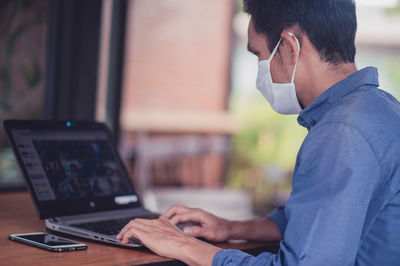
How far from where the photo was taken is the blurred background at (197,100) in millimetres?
2789

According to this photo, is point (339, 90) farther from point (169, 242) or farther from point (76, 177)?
point (76, 177)

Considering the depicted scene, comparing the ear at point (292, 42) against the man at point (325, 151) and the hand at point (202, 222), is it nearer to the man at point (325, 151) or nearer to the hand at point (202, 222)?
the man at point (325, 151)

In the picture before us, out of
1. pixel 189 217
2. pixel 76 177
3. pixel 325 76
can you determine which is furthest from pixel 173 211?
pixel 325 76

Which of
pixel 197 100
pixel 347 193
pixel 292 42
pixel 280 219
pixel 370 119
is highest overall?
pixel 292 42

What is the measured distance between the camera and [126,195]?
63.1 inches

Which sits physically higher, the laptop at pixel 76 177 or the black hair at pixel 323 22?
the black hair at pixel 323 22

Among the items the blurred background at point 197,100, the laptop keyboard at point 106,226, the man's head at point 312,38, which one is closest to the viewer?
the man's head at point 312,38

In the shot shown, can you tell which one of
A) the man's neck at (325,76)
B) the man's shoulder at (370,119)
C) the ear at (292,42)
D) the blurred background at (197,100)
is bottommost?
the blurred background at (197,100)

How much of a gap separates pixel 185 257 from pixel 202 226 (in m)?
0.27

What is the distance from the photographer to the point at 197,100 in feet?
21.6

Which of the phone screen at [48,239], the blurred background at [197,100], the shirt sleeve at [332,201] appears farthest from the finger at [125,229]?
the blurred background at [197,100]

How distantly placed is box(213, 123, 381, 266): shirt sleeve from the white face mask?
0.84 ft

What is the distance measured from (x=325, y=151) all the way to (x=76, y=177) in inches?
28.9

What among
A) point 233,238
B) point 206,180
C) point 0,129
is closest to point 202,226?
point 233,238
